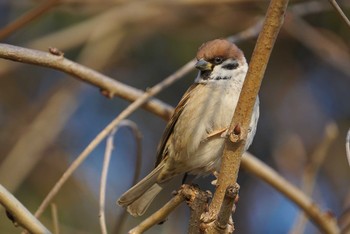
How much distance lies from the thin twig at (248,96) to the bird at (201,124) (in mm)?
863

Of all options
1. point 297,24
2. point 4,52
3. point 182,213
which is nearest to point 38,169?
point 182,213

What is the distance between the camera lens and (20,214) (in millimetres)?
1639

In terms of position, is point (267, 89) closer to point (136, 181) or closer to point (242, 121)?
point (136, 181)

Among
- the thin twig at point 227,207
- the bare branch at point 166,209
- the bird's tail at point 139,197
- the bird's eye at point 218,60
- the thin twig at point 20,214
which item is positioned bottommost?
the thin twig at point 20,214

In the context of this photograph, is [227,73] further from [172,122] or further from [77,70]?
[77,70]

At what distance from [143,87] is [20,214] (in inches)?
118

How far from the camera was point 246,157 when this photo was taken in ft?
8.48

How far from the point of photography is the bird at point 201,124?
2.45 metres

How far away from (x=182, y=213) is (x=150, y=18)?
122 cm

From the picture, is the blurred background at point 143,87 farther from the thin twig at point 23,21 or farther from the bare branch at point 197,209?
the bare branch at point 197,209

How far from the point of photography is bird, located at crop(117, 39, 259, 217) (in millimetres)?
2445

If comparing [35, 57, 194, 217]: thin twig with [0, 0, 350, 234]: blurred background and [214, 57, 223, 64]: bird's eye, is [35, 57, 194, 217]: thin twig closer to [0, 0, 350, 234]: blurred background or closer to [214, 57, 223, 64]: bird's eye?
[214, 57, 223, 64]: bird's eye

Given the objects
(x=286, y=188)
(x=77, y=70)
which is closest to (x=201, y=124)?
(x=286, y=188)

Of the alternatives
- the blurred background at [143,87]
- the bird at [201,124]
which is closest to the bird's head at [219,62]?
the bird at [201,124]
